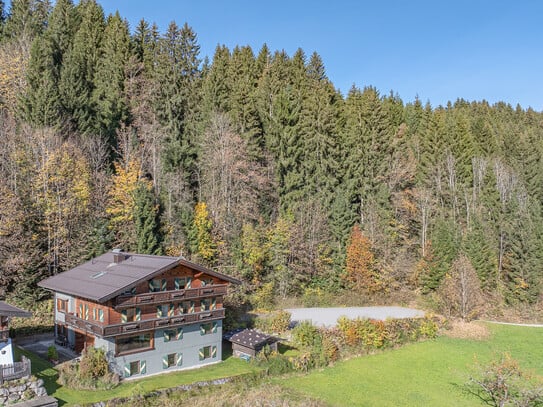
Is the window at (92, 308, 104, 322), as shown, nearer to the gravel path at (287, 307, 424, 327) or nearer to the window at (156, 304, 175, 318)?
the window at (156, 304, 175, 318)

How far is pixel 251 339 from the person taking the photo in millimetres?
31219

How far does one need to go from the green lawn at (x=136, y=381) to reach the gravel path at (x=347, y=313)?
1075 cm

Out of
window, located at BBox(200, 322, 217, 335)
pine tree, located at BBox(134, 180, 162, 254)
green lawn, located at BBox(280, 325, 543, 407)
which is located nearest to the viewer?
green lawn, located at BBox(280, 325, 543, 407)

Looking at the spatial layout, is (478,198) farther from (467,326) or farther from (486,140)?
(467,326)

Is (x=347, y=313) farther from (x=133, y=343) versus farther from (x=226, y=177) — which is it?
(x=133, y=343)

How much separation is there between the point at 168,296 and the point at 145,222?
40.3 feet

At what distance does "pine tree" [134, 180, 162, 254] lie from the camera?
128 feet

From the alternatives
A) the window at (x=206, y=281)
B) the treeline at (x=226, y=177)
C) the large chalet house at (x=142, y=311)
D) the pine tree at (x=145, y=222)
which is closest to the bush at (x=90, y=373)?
the large chalet house at (x=142, y=311)

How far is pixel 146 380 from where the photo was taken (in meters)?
26.4

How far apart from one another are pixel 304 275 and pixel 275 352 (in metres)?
16.4

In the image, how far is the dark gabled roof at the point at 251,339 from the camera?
101 ft

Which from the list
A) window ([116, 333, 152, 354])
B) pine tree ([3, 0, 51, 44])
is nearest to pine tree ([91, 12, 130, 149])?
pine tree ([3, 0, 51, 44])

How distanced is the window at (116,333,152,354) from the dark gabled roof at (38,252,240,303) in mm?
3167

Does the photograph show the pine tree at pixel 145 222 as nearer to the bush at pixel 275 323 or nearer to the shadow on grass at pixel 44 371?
the bush at pixel 275 323
